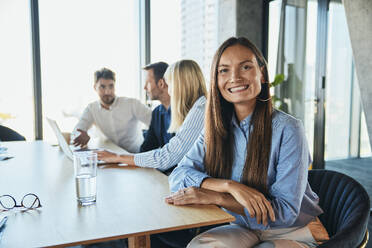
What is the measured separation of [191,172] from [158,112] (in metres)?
1.17

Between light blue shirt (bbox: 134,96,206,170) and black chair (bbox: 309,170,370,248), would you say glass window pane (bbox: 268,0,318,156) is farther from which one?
black chair (bbox: 309,170,370,248)

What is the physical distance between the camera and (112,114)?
3248 mm

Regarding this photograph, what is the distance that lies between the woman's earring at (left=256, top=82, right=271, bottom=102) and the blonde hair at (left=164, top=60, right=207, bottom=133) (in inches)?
26.3

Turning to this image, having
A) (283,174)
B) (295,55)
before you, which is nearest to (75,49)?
(295,55)

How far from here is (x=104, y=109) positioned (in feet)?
10.7

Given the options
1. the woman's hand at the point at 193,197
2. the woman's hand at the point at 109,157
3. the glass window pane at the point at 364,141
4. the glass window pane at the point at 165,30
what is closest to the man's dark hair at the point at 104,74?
the woman's hand at the point at 109,157

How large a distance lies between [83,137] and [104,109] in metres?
0.72

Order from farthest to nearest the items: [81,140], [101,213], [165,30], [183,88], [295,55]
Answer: [165,30]
[295,55]
[81,140]
[183,88]
[101,213]

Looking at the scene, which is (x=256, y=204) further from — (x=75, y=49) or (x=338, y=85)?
(x=75, y=49)

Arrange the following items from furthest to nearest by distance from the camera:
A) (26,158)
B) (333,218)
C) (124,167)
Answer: (26,158) < (124,167) < (333,218)

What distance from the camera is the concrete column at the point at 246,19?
4.19 meters

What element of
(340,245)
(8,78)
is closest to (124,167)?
(340,245)

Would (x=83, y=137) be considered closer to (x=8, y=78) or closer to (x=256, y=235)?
(x=256, y=235)

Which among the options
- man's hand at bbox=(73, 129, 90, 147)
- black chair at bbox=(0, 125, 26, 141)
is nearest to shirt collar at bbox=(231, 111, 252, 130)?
man's hand at bbox=(73, 129, 90, 147)
